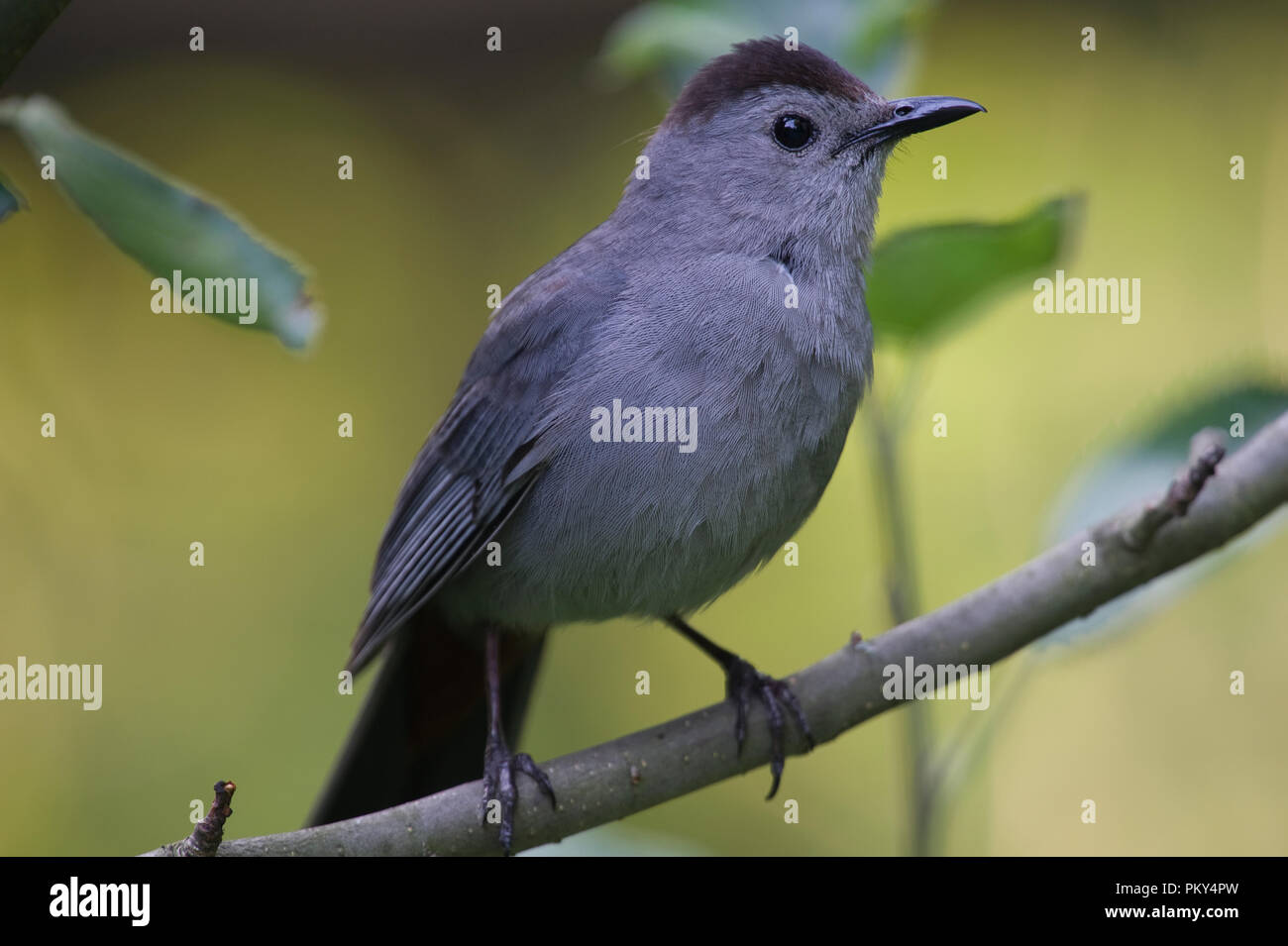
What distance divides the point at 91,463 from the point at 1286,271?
589 centimetres

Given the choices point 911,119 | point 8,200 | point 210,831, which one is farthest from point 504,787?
point 911,119

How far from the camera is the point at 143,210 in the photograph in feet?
6.50

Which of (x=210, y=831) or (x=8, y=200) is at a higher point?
(x=8, y=200)

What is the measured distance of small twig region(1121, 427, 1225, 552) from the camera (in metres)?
2.30

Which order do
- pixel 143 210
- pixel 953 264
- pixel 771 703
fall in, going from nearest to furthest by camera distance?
pixel 143 210, pixel 953 264, pixel 771 703

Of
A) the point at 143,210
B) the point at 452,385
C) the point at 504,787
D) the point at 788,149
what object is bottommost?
the point at 504,787

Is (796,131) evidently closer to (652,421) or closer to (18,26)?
(652,421)

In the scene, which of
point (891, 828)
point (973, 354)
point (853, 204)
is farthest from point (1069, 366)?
point (853, 204)

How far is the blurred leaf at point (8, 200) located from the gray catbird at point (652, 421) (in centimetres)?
151

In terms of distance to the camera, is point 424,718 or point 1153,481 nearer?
point 1153,481

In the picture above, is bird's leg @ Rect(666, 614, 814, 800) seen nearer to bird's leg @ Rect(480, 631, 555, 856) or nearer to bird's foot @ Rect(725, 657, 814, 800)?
bird's foot @ Rect(725, 657, 814, 800)

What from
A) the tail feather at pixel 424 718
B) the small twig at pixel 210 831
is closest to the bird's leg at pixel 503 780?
the tail feather at pixel 424 718

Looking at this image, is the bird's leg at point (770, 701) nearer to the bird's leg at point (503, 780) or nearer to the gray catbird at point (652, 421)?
the gray catbird at point (652, 421)

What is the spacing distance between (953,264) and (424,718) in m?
2.00
